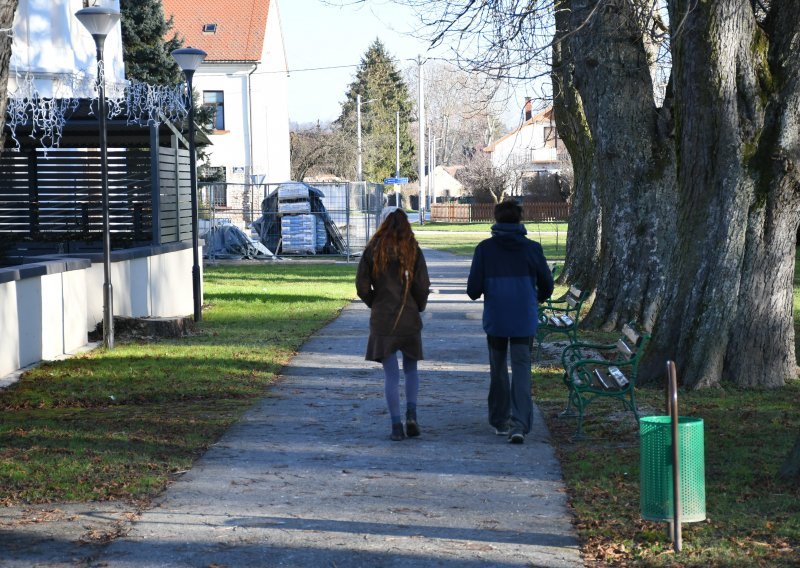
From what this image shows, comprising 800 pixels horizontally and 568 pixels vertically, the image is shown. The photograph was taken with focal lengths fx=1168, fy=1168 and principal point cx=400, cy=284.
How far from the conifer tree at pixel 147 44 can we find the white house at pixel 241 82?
10.5 m

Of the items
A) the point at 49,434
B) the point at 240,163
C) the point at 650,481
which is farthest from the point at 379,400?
the point at 240,163

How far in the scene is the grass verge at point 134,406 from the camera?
24.0 feet

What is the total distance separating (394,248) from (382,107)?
9150cm

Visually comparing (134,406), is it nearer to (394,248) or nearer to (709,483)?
(394,248)

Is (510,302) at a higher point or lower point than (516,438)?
higher

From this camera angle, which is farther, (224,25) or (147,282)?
(224,25)

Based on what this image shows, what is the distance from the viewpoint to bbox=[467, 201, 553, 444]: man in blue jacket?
859cm

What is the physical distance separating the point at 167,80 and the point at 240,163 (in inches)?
583

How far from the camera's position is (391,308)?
341 inches

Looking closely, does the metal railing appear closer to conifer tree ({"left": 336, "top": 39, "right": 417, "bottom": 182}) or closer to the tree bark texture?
conifer tree ({"left": 336, "top": 39, "right": 417, "bottom": 182})

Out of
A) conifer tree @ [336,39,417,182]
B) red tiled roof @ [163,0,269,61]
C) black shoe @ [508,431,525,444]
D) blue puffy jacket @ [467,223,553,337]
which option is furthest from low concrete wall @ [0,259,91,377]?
conifer tree @ [336,39,417,182]

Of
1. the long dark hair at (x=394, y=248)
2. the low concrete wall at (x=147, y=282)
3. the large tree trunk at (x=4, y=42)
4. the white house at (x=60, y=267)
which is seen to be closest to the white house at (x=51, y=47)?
the white house at (x=60, y=267)

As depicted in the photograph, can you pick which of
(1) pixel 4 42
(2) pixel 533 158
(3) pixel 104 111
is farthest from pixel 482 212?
(1) pixel 4 42

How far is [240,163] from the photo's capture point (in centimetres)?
5709
